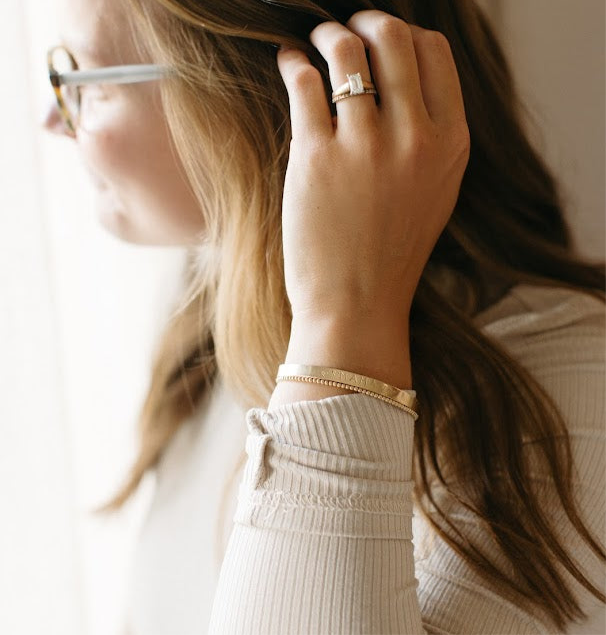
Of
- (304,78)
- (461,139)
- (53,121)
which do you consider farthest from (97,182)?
(461,139)

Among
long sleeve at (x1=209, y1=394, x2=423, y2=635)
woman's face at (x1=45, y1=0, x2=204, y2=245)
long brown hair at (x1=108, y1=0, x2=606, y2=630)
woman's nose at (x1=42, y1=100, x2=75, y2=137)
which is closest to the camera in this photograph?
long sleeve at (x1=209, y1=394, x2=423, y2=635)

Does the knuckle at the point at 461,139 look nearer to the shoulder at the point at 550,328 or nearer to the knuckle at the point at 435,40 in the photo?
the knuckle at the point at 435,40

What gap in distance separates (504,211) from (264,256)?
31 cm

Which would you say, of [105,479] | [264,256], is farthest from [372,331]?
[105,479]

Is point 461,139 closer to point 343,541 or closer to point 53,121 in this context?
point 343,541

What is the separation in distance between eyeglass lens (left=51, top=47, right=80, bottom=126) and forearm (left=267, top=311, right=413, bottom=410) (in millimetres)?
405

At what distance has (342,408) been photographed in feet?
2.16

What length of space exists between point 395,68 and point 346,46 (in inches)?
1.9

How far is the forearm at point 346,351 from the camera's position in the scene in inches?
26.9

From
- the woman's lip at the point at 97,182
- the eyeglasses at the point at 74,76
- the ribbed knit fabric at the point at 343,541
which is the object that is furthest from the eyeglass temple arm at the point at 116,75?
the ribbed knit fabric at the point at 343,541

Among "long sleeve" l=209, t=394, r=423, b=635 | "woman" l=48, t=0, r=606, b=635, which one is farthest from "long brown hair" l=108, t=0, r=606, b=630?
"long sleeve" l=209, t=394, r=423, b=635

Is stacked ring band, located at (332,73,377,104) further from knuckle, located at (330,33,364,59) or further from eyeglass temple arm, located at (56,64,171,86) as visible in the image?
eyeglass temple arm, located at (56,64,171,86)

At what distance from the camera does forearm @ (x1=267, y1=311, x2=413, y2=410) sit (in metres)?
0.68

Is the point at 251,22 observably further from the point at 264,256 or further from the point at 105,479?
the point at 105,479
